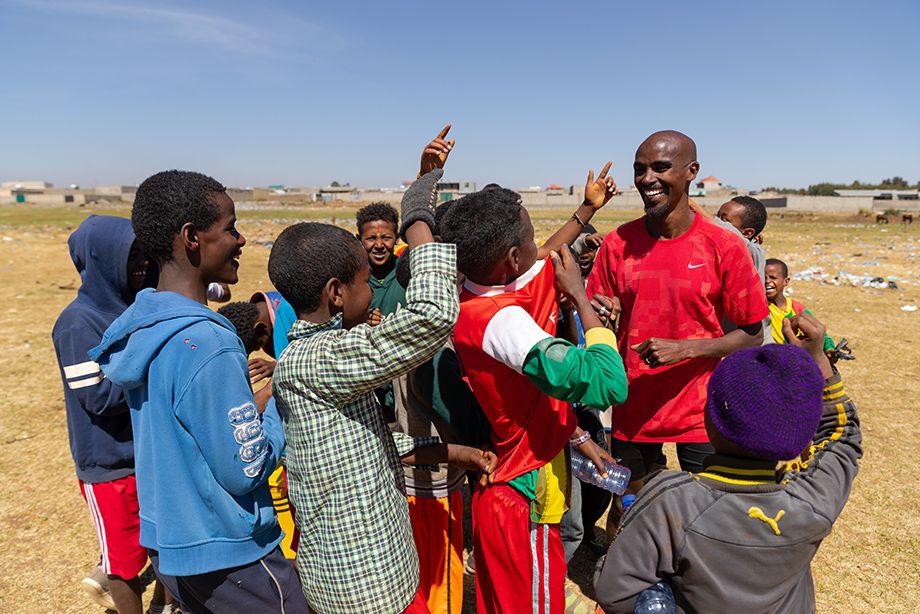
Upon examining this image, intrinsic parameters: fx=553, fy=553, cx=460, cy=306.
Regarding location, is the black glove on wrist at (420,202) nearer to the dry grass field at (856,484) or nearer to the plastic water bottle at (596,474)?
the plastic water bottle at (596,474)

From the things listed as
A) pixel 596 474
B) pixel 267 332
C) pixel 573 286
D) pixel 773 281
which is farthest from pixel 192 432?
pixel 773 281

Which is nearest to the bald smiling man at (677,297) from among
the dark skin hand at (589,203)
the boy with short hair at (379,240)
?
the dark skin hand at (589,203)

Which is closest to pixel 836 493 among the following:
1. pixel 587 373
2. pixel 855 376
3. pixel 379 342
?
pixel 587 373

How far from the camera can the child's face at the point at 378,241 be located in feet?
11.9

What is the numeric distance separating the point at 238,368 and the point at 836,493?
171 cm

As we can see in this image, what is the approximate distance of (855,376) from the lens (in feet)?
21.9

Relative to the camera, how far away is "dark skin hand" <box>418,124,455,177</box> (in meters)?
2.17

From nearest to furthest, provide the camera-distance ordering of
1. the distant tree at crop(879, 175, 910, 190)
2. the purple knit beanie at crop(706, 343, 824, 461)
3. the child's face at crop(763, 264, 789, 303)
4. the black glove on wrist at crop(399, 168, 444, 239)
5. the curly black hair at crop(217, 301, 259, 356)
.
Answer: the purple knit beanie at crop(706, 343, 824, 461) → the black glove on wrist at crop(399, 168, 444, 239) → the curly black hair at crop(217, 301, 259, 356) → the child's face at crop(763, 264, 789, 303) → the distant tree at crop(879, 175, 910, 190)

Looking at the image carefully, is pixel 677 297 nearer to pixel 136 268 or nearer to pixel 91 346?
pixel 136 268

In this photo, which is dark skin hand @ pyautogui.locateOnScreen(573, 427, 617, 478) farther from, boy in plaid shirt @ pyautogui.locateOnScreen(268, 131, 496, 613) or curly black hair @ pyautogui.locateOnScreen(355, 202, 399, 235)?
curly black hair @ pyautogui.locateOnScreen(355, 202, 399, 235)

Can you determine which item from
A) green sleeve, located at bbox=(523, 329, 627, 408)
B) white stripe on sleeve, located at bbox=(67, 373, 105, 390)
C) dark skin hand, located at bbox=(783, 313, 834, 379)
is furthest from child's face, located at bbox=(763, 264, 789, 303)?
white stripe on sleeve, located at bbox=(67, 373, 105, 390)

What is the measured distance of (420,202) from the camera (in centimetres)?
190

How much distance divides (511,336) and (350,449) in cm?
64

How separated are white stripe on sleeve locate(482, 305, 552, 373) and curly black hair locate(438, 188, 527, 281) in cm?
21
